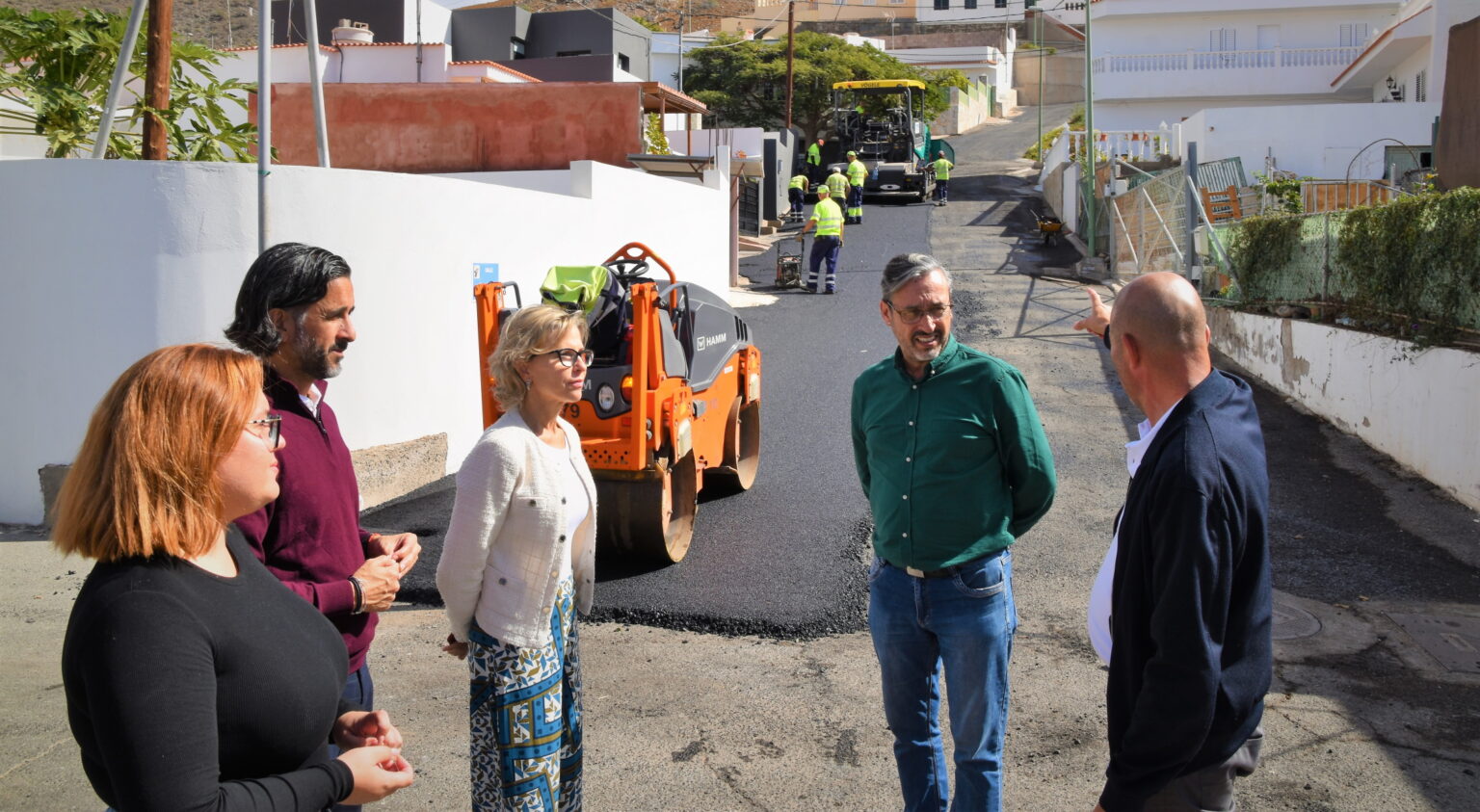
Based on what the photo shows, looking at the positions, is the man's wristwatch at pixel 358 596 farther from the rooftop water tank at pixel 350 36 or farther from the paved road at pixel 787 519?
the rooftop water tank at pixel 350 36

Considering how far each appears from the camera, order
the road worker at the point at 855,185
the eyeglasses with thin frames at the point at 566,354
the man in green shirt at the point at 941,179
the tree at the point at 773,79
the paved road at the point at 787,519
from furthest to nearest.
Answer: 1. the tree at the point at 773,79
2. the man in green shirt at the point at 941,179
3. the road worker at the point at 855,185
4. the paved road at the point at 787,519
5. the eyeglasses with thin frames at the point at 566,354

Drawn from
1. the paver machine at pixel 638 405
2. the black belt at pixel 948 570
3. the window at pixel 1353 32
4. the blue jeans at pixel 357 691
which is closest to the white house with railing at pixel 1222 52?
the window at pixel 1353 32

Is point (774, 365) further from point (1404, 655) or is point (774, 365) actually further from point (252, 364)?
point (252, 364)

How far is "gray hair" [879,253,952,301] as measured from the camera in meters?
3.51

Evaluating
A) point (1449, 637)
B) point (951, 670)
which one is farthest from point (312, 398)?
point (1449, 637)

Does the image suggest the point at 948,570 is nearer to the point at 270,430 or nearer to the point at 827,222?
the point at 270,430

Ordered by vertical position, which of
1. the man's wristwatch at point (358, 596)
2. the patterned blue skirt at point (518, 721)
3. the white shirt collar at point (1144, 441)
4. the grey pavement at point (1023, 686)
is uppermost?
the white shirt collar at point (1144, 441)

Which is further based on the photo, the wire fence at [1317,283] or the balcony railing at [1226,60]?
the balcony railing at [1226,60]

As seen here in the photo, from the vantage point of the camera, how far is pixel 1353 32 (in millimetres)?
38312

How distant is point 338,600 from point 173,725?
3.32 ft

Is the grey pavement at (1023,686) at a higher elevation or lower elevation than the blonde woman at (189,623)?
lower

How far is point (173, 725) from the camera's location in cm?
175

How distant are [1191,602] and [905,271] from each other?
1.62 metres

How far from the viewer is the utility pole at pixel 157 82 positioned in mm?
8750
